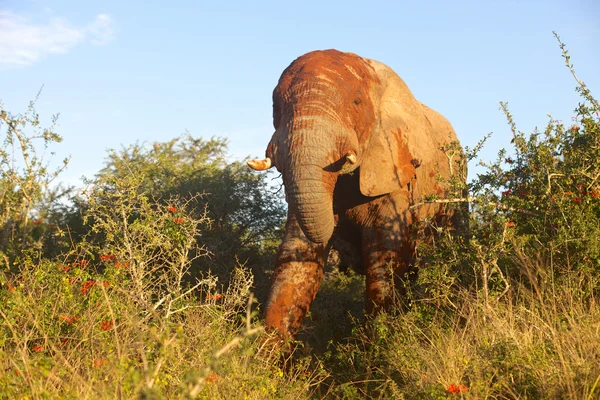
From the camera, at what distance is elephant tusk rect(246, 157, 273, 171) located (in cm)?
764

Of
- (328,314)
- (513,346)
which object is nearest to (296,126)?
(328,314)

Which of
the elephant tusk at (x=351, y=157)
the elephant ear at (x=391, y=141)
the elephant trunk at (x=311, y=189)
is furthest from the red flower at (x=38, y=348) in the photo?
the elephant ear at (x=391, y=141)

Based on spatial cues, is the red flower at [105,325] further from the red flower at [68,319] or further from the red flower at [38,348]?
the red flower at [38,348]

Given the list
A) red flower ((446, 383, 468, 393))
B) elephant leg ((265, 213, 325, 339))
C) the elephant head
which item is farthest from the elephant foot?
red flower ((446, 383, 468, 393))

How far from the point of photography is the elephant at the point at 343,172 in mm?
7516

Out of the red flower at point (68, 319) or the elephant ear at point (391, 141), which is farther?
the elephant ear at point (391, 141)

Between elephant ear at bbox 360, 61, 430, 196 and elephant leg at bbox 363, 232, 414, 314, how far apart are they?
594 mm

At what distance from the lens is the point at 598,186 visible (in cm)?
645

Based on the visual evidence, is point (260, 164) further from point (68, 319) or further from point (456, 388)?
point (456, 388)

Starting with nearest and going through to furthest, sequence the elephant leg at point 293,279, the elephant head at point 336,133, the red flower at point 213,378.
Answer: the red flower at point 213,378 < the elephant head at point 336,133 < the elephant leg at point 293,279

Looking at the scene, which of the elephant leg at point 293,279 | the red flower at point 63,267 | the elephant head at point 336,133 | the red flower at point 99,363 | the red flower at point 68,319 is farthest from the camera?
the elephant leg at point 293,279

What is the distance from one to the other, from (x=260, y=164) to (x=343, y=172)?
88 cm

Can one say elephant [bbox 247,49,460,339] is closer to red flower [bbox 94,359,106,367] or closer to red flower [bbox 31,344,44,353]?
red flower [bbox 31,344,44,353]

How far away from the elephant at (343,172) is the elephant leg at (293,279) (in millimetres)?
11
